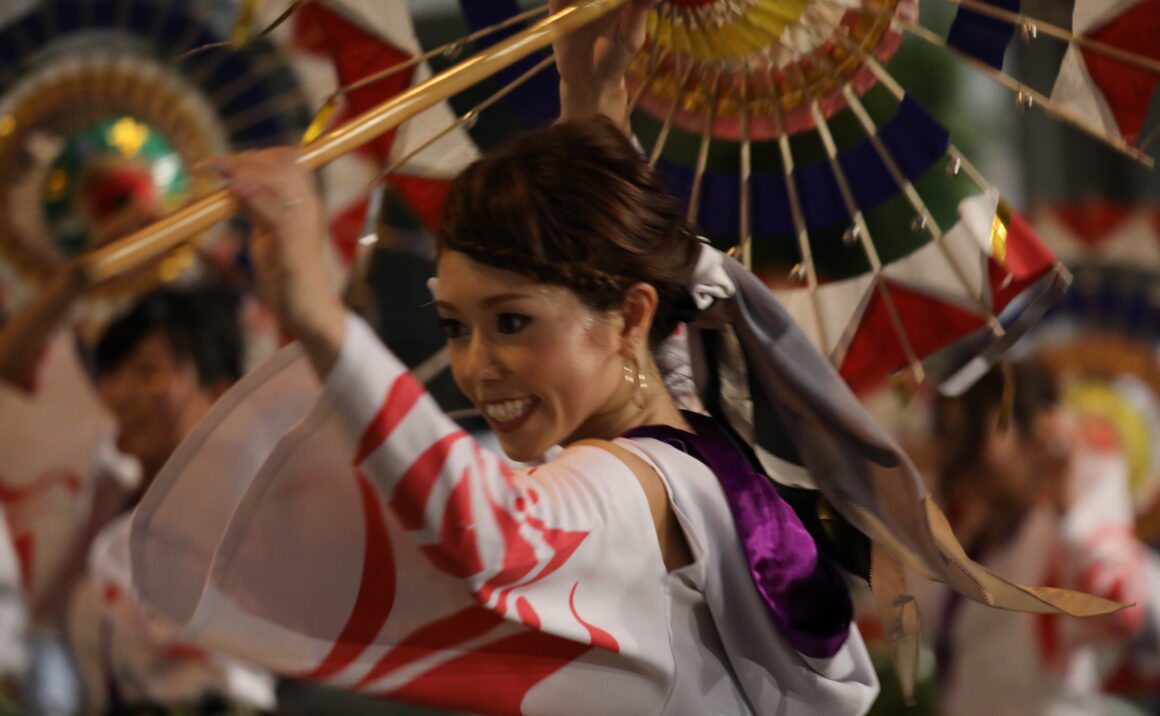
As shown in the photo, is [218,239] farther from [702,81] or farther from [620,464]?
[620,464]

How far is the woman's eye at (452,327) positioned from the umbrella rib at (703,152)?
329 mm

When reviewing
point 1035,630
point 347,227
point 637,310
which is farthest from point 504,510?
point 1035,630

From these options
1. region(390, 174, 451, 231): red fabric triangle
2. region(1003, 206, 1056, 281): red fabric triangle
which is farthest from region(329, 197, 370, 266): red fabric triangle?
region(1003, 206, 1056, 281): red fabric triangle

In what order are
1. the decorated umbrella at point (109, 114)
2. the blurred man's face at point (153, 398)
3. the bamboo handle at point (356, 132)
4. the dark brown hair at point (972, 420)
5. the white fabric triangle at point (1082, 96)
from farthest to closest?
the dark brown hair at point (972, 420) < the decorated umbrella at point (109, 114) < the blurred man's face at point (153, 398) < the white fabric triangle at point (1082, 96) < the bamboo handle at point (356, 132)

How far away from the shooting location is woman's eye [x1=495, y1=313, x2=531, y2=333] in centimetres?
135

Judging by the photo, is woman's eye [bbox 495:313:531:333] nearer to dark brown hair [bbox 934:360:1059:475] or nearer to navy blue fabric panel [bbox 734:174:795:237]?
navy blue fabric panel [bbox 734:174:795:237]

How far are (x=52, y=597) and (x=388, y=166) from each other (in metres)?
1.68

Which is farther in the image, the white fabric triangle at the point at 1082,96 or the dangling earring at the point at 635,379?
the white fabric triangle at the point at 1082,96

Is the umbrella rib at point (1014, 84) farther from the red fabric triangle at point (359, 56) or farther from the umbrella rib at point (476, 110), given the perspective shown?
the red fabric triangle at point (359, 56)

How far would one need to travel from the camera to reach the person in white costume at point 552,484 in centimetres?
111

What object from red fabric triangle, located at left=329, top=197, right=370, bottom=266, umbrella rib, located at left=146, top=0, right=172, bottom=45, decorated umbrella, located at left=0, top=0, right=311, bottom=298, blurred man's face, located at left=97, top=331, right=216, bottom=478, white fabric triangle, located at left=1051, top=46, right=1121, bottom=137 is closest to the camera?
white fabric triangle, located at left=1051, top=46, right=1121, bottom=137

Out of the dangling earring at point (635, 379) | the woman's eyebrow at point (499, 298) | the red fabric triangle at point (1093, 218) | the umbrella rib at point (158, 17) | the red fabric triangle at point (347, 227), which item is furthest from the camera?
the red fabric triangle at point (1093, 218)

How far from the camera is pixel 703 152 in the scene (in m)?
1.67

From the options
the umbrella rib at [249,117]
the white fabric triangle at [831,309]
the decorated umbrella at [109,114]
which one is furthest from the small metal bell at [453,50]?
the umbrella rib at [249,117]
